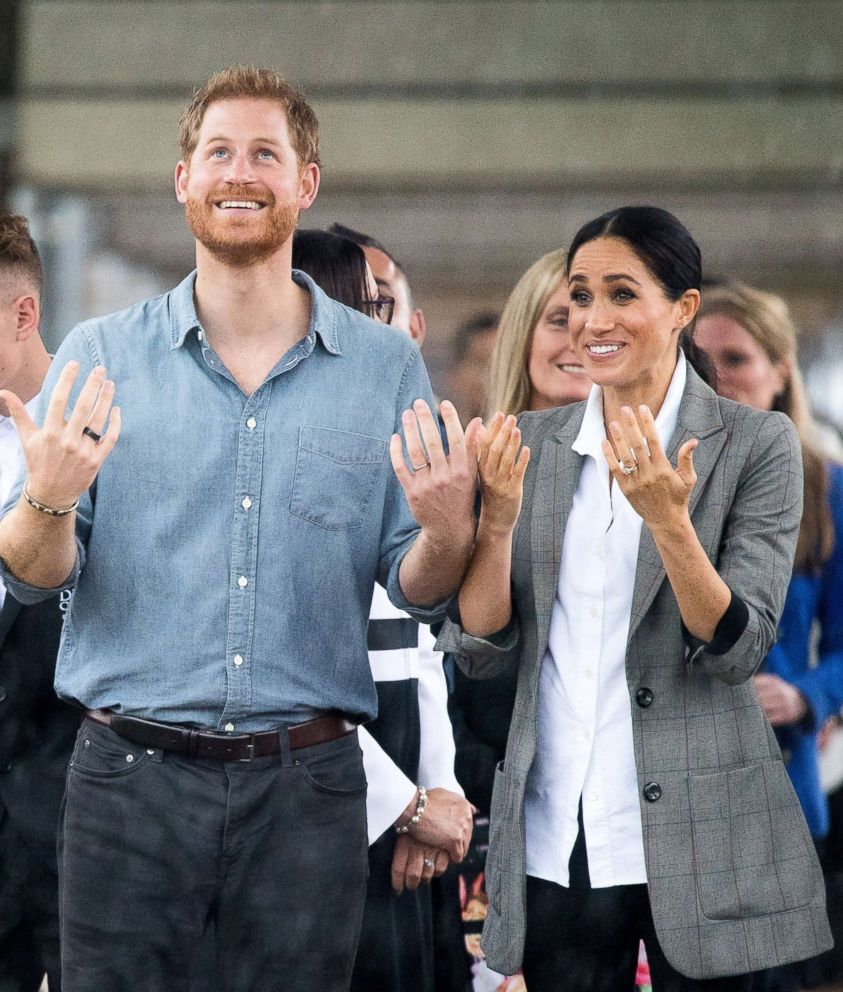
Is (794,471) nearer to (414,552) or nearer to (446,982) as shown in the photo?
(414,552)

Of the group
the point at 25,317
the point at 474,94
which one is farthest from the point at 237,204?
the point at 474,94

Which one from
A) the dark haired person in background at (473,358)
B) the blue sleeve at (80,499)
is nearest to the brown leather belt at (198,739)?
the blue sleeve at (80,499)

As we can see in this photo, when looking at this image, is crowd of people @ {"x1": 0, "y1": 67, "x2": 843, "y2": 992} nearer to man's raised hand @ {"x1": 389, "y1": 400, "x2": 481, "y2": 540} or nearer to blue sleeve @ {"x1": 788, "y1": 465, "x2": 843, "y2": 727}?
man's raised hand @ {"x1": 389, "y1": 400, "x2": 481, "y2": 540}

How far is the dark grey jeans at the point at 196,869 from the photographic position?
2.04 m

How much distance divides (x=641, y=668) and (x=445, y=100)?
28.8 feet

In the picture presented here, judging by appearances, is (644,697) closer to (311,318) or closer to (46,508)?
(311,318)

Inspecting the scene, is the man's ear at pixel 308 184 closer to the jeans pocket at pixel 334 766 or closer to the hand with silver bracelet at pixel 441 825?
the jeans pocket at pixel 334 766

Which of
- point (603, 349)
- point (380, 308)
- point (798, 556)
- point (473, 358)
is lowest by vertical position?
point (798, 556)

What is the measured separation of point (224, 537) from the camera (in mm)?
2076

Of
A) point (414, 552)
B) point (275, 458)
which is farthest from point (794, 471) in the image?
point (275, 458)

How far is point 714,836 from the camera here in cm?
213

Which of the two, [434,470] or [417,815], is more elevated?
[434,470]

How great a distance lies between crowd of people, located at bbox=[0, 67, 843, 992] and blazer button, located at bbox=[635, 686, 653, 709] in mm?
12

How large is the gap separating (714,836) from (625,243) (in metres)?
0.90
